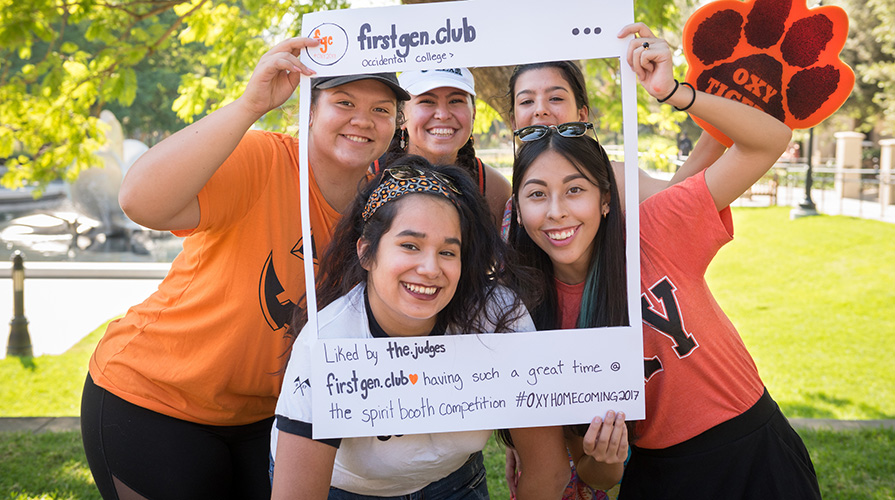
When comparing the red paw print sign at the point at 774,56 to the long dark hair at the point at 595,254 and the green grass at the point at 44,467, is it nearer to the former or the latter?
the long dark hair at the point at 595,254

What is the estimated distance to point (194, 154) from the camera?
2023 mm

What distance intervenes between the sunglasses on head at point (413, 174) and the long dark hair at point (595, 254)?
244mm

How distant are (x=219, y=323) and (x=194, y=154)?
592mm

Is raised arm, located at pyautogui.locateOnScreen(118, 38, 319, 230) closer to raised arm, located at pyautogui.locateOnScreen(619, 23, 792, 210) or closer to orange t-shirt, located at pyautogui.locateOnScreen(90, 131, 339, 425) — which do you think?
orange t-shirt, located at pyautogui.locateOnScreen(90, 131, 339, 425)

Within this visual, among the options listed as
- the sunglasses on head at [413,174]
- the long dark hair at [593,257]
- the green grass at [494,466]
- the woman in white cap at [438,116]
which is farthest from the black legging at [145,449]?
the green grass at [494,466]

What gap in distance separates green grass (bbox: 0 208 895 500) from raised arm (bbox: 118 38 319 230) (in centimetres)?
296

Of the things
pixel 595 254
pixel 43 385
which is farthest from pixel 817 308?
pixel 43 385

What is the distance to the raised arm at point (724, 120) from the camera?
6.51ft

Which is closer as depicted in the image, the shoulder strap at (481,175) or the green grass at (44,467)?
the shoulder strap at (481,175)

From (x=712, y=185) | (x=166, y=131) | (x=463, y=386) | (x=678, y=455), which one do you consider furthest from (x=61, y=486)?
(x=166, y=131)

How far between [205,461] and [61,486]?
8.31 ft

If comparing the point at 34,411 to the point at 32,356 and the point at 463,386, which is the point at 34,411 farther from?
the point at 463,386

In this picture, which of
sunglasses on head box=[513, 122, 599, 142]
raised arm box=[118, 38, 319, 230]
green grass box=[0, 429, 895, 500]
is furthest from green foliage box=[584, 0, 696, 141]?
raised arm box=[118, 38, 319, 230]

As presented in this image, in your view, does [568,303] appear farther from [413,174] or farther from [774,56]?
[774,56]
